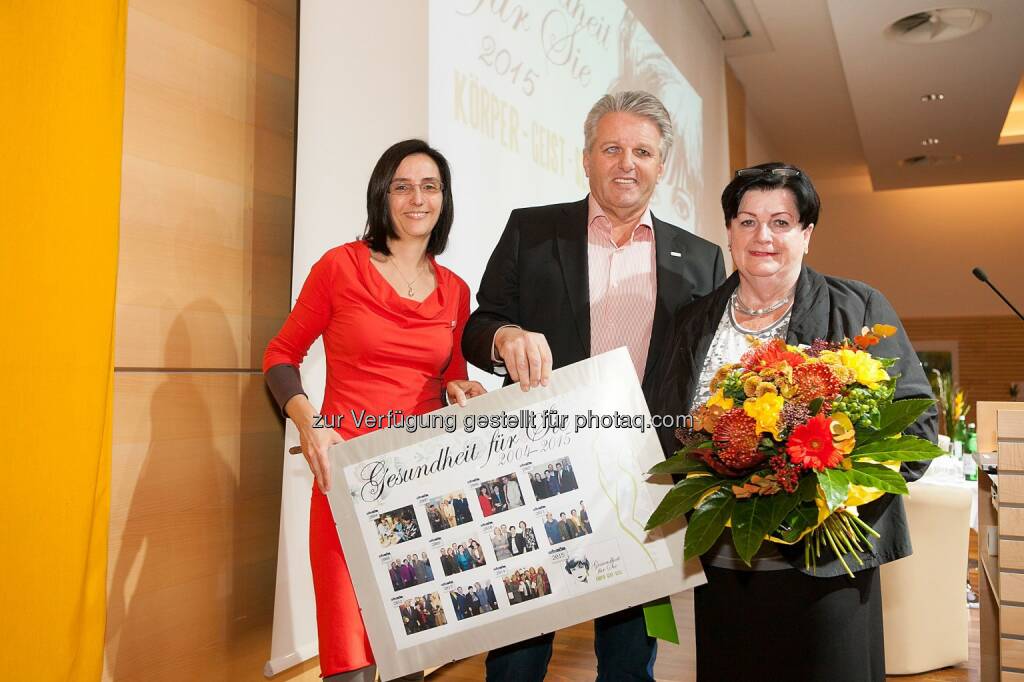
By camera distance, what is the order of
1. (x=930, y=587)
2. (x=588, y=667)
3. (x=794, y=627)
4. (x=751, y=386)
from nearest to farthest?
(x=751, y=386)
(x=794, y=627)
(x=930, y=587)
(x=588, y=667)

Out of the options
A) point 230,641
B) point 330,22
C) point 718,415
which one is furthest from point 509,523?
point 330,22

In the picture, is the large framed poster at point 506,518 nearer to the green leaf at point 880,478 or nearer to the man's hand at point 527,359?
the man's hand at point 527,359

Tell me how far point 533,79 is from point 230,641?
7.70ft

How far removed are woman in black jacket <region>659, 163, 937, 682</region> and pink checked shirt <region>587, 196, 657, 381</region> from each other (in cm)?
19

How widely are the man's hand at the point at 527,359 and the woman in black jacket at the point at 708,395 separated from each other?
0.30m

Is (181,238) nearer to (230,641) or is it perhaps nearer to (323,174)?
(323,174)

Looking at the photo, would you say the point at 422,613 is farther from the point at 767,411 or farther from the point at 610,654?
the point at 767,411

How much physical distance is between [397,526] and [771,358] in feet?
2.62

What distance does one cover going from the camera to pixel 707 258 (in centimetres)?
199

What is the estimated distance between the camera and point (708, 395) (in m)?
1.61

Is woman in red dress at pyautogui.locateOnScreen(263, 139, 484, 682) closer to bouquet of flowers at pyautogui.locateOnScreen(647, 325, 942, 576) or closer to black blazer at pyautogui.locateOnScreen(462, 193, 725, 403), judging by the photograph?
black blazer at pyautogui.locateOnScreen(462, 193, 725, 403)

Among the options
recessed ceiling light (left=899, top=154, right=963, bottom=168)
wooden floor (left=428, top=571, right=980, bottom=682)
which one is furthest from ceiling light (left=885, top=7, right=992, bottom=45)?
wooden floor (left=428, top=571, right=980, bottom=682)

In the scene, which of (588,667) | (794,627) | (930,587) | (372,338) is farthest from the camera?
(588,667)

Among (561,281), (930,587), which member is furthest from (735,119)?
(561,281)
